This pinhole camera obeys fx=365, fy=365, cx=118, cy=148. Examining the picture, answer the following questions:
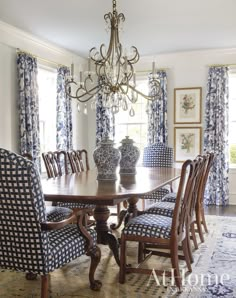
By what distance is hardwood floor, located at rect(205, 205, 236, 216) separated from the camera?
5.63 meters

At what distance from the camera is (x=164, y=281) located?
2.93 metres

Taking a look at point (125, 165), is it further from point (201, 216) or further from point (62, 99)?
point (62, 99)

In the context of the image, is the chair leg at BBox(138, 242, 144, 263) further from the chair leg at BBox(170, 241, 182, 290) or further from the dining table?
the chair leg at BBox(170, 241, 182, 290)

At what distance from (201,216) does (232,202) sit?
2.26 meters

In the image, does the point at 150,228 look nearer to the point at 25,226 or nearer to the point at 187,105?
the point at 25,226

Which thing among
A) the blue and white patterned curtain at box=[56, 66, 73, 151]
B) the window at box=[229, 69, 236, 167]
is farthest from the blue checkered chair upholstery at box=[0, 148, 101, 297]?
the window at box=[229, 69, 236, 167]

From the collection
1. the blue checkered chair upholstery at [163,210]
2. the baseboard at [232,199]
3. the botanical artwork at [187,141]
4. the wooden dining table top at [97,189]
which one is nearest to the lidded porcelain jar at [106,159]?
the wooden dining table top at [97,189]

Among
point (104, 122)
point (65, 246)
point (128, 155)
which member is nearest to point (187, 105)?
point (104, 122)

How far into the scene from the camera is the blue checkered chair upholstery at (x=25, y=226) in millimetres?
2102

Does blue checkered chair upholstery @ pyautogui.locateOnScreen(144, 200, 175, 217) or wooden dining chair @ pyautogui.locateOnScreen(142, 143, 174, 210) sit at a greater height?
wooden dining chair @ pyautogui.locateOnScreen(142, 143, 174, 210)

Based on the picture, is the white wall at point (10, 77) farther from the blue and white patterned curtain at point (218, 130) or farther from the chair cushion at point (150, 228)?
the blue and white patterned curtain at point (218, 130)

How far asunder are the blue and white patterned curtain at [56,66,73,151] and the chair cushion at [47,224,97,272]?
356 cm

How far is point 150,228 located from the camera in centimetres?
280

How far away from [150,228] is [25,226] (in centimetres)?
101
